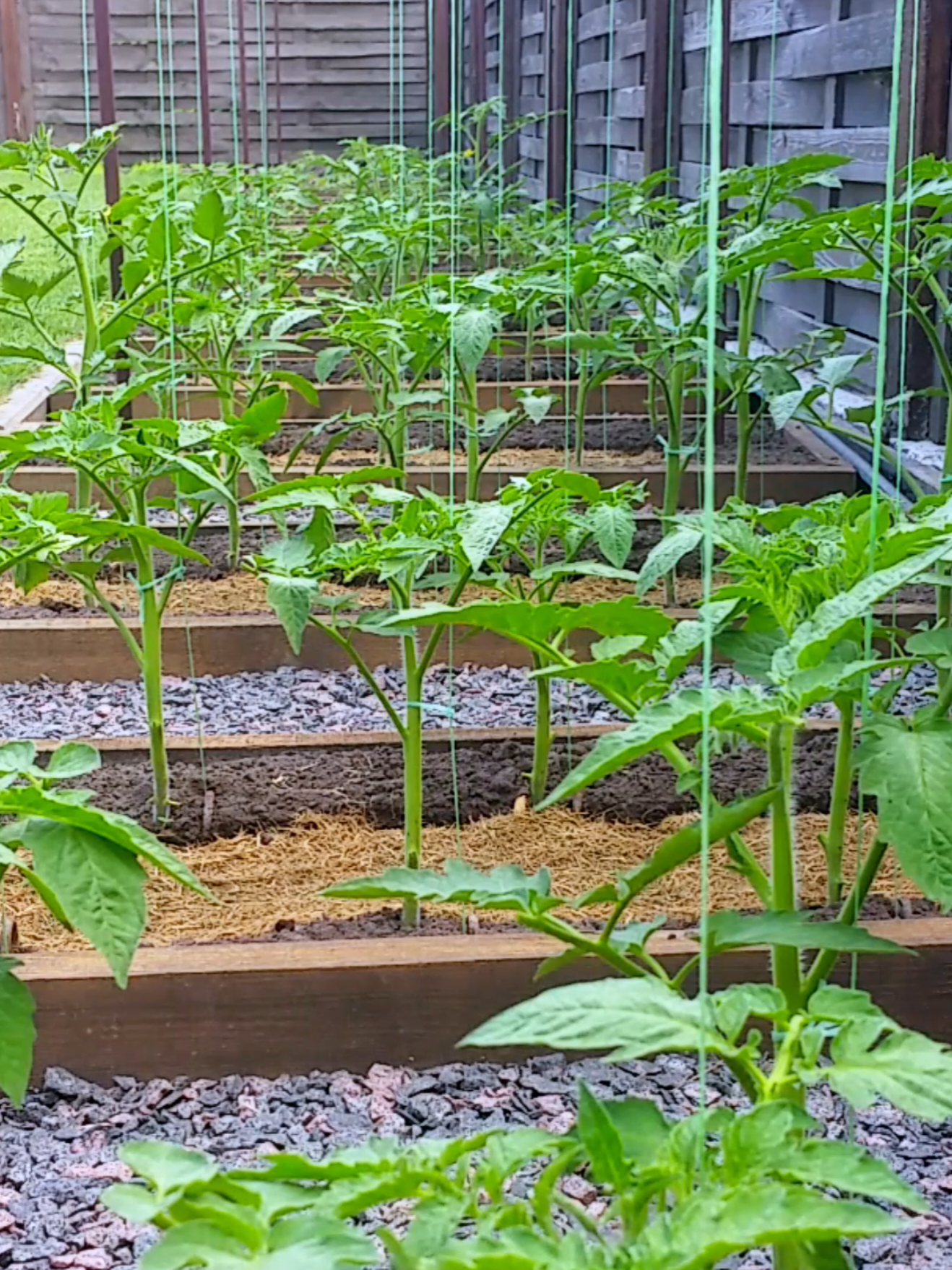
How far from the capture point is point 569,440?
484 cm

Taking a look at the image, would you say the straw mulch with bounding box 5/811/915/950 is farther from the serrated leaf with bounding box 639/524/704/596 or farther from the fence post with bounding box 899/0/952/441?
the fence post with bounding box 899/0/952/441

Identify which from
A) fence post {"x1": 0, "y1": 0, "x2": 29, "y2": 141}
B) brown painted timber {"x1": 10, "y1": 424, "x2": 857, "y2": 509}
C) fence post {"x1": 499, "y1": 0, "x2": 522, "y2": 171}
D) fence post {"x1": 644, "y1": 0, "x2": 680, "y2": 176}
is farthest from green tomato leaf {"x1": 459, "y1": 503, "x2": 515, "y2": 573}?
fence post {"x1": 499, "y1": 0, "x2": 522, "y2": 171}

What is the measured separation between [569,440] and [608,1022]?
4.02 metres

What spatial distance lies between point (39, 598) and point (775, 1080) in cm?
302

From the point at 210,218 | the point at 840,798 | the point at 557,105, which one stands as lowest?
the point at 840,798

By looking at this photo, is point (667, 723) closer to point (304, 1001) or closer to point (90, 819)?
point (90, 819)

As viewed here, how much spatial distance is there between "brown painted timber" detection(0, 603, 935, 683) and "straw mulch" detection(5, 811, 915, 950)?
0.89 meters

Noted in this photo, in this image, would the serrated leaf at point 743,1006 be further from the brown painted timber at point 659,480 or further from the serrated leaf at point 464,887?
the brown painted timber at point 659,480

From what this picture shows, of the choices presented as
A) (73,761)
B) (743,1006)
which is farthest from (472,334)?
(743,1006)

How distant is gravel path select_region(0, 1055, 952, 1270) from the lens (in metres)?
1.65

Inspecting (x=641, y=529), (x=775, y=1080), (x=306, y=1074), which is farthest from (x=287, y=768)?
(x=775, y=1080)

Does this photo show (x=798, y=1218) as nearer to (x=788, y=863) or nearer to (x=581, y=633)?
(x=788, y=863)

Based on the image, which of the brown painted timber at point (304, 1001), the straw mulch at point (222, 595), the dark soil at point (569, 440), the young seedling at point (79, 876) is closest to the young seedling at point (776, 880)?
the young seedling at point (79, 876)

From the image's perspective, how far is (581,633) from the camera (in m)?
3.41
